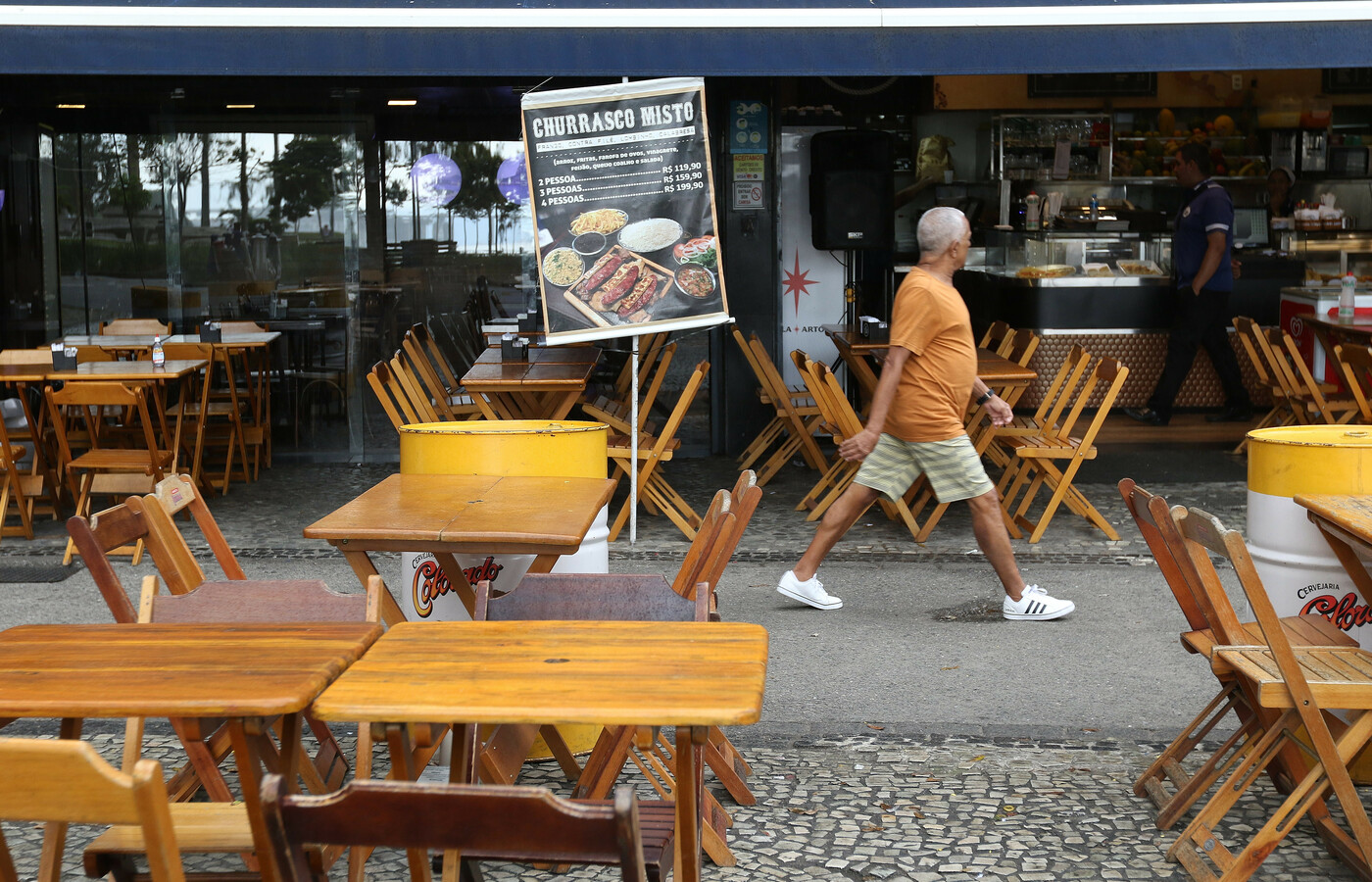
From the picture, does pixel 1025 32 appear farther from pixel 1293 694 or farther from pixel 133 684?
pixel 133 684

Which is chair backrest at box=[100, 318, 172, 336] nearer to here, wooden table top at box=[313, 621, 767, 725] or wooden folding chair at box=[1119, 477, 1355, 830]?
wooden table top at box=[313, 621, 767, 725]

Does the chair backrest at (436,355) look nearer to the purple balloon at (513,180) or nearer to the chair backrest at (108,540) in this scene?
the purple balloon at (513,180)

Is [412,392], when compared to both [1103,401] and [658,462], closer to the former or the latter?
[658,462]

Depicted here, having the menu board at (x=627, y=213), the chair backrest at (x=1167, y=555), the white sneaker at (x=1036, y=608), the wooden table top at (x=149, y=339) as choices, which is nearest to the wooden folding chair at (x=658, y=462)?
the menu board at (x=627, y=213)

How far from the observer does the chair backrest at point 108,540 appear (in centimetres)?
343

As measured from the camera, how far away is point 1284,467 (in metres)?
4.08

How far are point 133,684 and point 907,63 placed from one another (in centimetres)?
516

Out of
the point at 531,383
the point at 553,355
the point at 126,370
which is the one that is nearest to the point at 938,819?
the point at 531,383

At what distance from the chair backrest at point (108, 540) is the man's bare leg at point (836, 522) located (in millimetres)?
2926

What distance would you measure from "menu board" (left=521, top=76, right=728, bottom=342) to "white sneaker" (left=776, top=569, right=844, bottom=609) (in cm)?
144

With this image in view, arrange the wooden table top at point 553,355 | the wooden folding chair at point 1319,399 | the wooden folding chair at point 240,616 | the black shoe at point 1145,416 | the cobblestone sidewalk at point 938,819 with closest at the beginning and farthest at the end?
the wooden folding chair at point 240,616 → the cobblestone sidewalk at point 938,819 → the wooden table top at point 553,355 → the wooden folding chair at point 1319,399 → the black shoe at point 1145,416

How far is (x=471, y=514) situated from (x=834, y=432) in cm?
393

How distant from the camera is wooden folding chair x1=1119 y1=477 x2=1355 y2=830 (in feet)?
11.7

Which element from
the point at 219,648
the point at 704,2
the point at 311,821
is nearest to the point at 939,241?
the point at 704,2
